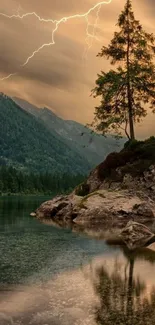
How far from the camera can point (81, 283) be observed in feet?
60.9

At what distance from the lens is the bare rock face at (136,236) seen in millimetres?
30500

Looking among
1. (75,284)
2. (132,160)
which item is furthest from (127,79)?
(75,284)

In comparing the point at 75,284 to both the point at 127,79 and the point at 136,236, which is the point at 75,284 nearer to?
the point at 136,236

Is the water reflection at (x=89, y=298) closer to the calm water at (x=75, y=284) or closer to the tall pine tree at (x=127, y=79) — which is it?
the calm water at (x=75, y=284)

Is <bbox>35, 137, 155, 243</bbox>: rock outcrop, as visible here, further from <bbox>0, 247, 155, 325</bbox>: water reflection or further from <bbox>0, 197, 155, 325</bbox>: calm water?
<bbox>0, 247, 155, 325</bbox>: water reflection

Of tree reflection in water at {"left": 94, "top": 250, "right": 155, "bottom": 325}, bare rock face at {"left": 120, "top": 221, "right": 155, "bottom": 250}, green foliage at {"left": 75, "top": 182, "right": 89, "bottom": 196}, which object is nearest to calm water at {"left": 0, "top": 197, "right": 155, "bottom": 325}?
tree reflection in water at {"left": 94, "top": 250, "right": 155, "bottom": 325}

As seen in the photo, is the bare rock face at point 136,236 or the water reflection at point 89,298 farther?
the bare rock face at point 136,236

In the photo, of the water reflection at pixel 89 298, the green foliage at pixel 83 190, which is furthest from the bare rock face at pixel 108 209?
the water reflection at pixel 89 298

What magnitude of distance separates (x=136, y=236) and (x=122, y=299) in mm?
17185

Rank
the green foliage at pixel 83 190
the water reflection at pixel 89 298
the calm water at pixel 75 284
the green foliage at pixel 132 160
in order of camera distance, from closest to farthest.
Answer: the water reflection at pixel 89 298
the calm water at pixel 75 284
the green foliage at pixel 132 160
the green foliage at pixel 83 190

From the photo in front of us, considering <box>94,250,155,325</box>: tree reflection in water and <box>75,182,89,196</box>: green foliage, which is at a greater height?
<box>75,182,89,196</box>: green foliage

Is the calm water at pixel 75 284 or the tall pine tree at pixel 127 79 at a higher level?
the tall pine tree at pixel 127 79

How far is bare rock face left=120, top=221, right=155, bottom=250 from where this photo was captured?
3050cm

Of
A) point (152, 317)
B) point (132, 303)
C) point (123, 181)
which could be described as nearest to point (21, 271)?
Result: point (132, 303)
